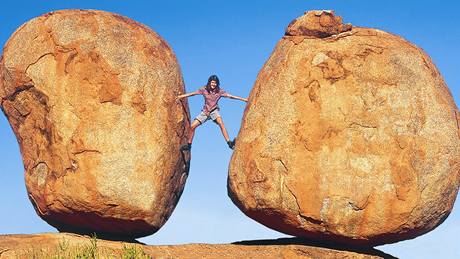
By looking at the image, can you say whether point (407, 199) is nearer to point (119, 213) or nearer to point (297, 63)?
point (297, 63)

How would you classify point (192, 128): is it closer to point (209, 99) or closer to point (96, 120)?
point (209, 99)

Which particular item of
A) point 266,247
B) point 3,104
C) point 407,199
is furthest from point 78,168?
point 407,199

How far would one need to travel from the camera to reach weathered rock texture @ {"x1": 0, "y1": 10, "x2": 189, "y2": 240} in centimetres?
1614

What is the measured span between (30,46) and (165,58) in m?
2.63

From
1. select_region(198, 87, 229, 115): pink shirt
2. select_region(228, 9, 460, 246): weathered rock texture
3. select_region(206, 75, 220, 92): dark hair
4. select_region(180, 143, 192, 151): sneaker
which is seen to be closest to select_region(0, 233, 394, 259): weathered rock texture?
select_region(228, 9, 460, 246): weathered rock texture

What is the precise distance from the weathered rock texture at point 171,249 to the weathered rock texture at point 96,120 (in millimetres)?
545

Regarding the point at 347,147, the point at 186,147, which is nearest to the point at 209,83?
the point at 186,147

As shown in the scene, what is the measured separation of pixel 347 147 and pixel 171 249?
3.75 metres

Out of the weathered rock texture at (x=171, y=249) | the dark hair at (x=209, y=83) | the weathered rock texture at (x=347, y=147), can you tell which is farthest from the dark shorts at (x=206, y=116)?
the weathered rock texture at (x=171, y=249)

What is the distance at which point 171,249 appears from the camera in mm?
16281

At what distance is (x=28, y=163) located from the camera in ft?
56.7

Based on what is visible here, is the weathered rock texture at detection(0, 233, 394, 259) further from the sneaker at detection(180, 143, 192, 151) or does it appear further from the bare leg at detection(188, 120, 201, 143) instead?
the bare leg at detection(188, 120, 201, 143)

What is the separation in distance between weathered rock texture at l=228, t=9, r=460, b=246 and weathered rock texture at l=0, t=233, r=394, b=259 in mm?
419

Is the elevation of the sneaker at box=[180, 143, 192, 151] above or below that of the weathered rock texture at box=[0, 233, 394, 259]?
above
